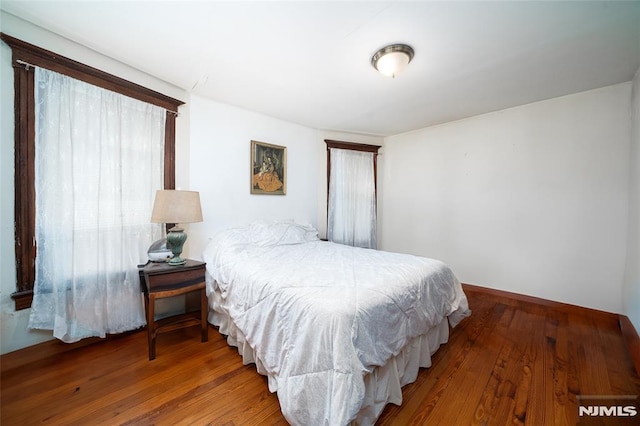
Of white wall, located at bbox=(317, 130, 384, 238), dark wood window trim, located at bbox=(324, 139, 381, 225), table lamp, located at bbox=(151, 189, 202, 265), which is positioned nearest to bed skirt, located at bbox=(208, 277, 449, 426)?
table lamp, located at bbox=(151, 189, 202, 265)

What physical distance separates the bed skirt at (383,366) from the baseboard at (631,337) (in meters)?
1.24

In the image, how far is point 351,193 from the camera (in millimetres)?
3949

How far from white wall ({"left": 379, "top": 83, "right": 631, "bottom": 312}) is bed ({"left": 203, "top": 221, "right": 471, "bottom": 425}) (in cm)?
162

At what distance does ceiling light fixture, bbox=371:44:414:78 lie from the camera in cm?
179

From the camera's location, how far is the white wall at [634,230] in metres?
1.95

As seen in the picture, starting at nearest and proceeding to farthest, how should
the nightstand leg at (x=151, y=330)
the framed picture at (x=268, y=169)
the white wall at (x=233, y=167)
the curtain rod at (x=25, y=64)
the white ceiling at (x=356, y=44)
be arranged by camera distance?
the white ceiling at (x=356, y=44) < the curtain rod at (x=25, y=64) < the nightstand leg at (x=151, y=330) < the white wall at (x=233, y=167) < the framed picture at (x=268, y=169)

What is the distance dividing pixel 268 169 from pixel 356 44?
1830mm

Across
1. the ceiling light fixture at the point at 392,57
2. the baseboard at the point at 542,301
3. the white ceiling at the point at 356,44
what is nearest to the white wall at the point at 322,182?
the white ceiling at the point at 356,44

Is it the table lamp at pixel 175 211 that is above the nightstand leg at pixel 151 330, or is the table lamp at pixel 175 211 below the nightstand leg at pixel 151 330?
above

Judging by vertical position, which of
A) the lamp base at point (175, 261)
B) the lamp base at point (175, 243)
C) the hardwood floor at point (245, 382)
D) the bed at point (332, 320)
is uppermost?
the lamp base at point (175, 243)

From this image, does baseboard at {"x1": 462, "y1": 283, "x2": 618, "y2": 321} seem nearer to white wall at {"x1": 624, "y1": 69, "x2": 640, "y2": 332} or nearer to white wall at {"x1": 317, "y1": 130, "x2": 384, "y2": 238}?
white wall at {"x1": 624, "y1": 69, "x2": 640, "y2": 332}

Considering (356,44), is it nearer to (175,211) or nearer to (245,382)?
(175,211)

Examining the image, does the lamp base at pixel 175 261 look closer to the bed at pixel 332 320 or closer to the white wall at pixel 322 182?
the bed at pixel 332 320

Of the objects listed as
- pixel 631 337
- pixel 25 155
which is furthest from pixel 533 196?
pixel 25 155
